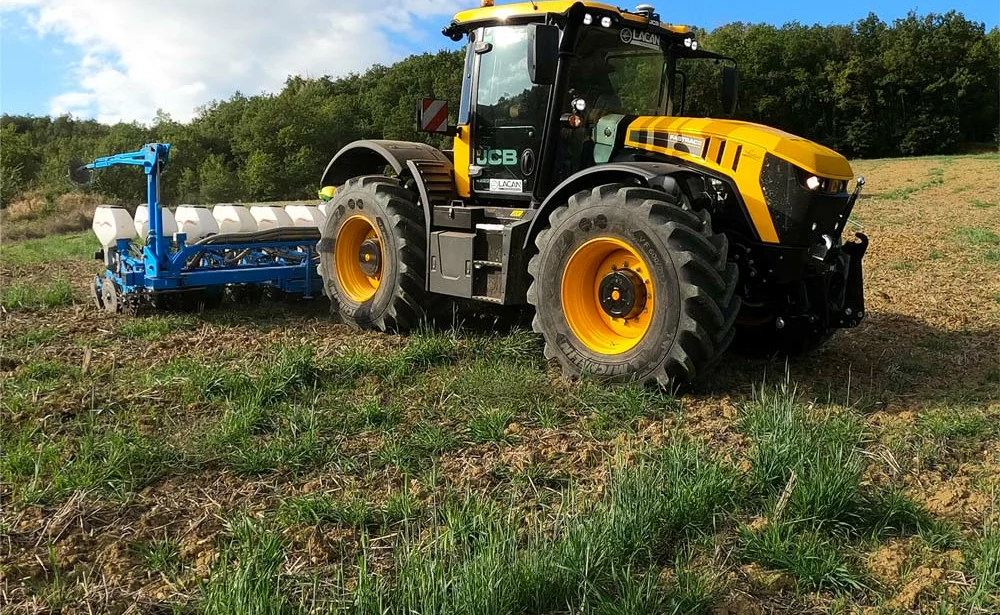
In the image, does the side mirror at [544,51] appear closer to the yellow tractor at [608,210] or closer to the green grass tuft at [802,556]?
the yellow tractor at [608,210]

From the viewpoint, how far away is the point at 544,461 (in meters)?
3.66

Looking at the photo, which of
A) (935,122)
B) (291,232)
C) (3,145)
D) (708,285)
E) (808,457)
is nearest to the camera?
(808,457)

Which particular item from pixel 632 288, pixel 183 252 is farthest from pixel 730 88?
pixel 183 252

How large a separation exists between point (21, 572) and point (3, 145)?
37681 mm

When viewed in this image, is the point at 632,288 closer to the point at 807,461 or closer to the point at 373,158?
the point at 807,461

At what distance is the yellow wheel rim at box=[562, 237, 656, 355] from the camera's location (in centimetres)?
477

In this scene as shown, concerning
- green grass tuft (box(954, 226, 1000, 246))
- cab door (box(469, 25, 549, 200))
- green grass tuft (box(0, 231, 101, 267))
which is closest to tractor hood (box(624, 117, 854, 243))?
cab door (box(469, 25, 549, 200))

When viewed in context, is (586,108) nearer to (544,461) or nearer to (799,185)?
(799,185)

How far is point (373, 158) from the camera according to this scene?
7590 millimetres

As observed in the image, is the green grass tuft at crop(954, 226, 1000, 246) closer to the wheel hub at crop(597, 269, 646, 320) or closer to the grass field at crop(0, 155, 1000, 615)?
the grass field at crop(0, 155, 1000, 615)

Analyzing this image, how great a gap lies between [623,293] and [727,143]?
3.95ft

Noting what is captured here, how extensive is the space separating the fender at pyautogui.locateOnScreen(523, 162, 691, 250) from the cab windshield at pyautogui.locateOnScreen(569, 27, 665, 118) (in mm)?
639

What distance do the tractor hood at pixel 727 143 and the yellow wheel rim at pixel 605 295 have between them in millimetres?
869

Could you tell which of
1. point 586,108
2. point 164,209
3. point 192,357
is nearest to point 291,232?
point 164,209
